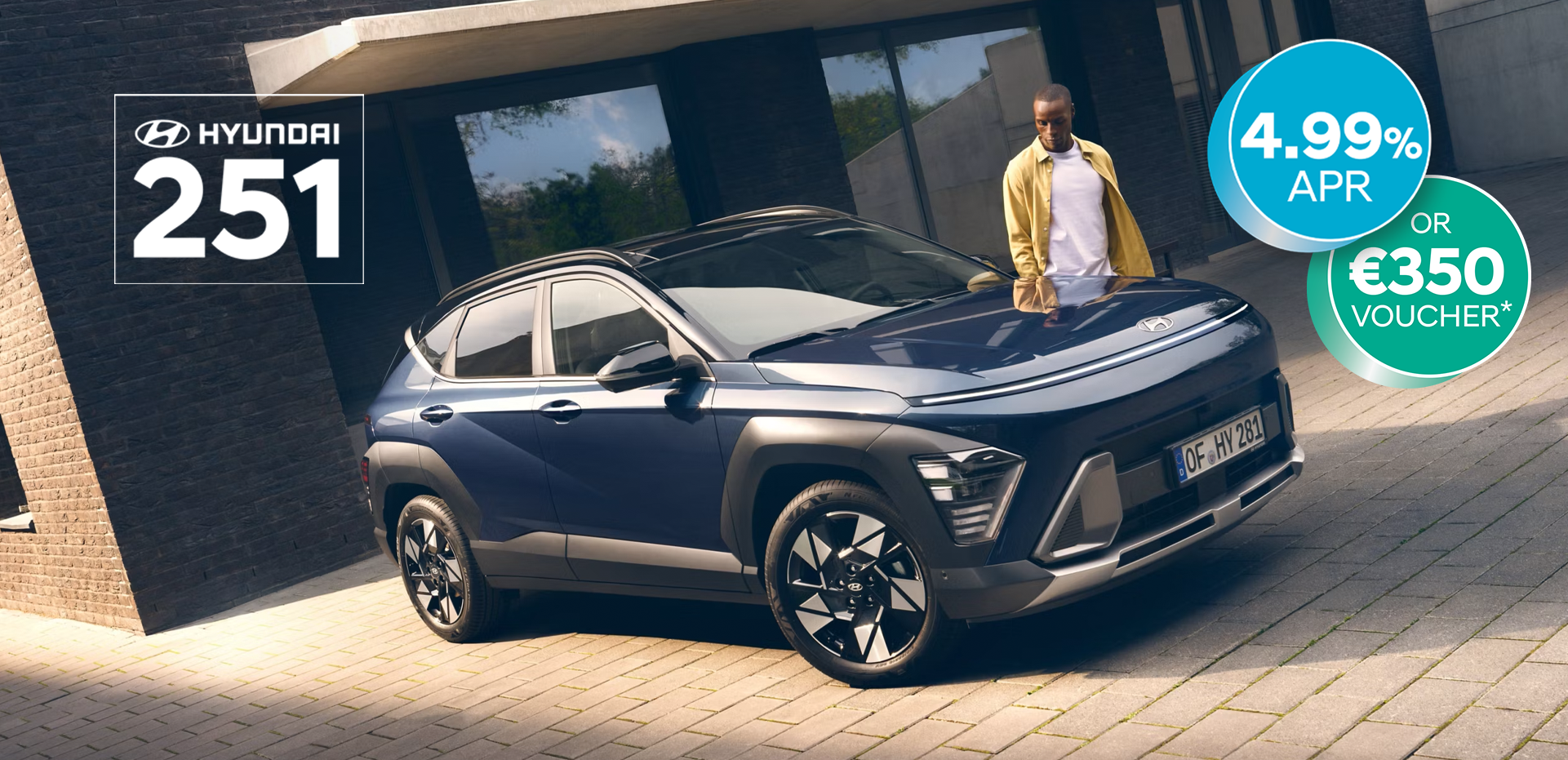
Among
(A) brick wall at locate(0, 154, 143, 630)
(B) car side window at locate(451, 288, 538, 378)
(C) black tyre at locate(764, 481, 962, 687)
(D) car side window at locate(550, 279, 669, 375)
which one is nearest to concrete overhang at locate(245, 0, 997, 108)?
(A) brick wall at locate(0, 154, 143, 630)

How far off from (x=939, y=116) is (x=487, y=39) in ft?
19.9

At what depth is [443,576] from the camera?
6793mm

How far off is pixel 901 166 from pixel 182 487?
7.54m

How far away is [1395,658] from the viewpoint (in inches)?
162

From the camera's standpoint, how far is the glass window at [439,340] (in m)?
6.74

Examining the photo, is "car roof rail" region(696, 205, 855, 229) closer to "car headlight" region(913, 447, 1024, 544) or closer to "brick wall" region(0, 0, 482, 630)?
"car headlight" region(913, 447, 1024, 544)

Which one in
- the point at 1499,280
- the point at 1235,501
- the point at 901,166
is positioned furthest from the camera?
the point at 901,166

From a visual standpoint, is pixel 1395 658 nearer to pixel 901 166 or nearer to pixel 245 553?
pixel 245 553

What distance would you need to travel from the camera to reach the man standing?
6.46m

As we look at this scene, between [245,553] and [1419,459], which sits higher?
[245,553]

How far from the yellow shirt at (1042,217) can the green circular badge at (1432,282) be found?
882 mm

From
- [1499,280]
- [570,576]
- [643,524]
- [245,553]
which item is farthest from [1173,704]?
[245,553]

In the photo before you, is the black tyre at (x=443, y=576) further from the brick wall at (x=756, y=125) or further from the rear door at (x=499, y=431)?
the brick wall at (x=756, y=125)

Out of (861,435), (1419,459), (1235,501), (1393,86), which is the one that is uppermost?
(1393,86)
